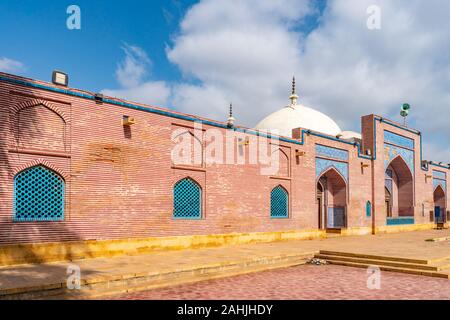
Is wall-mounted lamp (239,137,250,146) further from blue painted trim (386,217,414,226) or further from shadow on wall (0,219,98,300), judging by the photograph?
blue painted trim (386,217,414,226)

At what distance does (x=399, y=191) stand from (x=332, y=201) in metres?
8.48

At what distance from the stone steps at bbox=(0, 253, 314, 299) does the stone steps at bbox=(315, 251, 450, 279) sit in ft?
5.86

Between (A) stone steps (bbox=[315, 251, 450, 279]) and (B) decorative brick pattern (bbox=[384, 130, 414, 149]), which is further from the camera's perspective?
(B) decorative brick pattern (bbox=[384, 130, 414, 149])

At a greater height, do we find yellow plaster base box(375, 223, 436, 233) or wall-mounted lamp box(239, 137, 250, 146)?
wall-mounted lamp box(239, 137, 250, 146)

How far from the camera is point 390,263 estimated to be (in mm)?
10867

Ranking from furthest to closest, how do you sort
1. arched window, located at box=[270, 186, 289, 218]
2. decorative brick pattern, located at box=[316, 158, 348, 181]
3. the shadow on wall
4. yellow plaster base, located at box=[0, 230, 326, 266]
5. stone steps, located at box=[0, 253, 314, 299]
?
decorative brick pattern, located at box=[316, 158, 348, 181] < arched window, located at box=[270, 186, 289, 218] < yellow plaster base, located at box=[0, 230, 326, 266] < the shadow on wall < stone steps, located at box=[0, 253, 314, 299]

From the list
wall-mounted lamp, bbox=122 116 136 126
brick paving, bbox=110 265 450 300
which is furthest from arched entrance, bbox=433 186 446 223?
wall-mounted lamp, bbox=122 116 136 126

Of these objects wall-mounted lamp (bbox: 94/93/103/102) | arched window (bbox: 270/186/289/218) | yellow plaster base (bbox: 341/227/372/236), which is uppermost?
wall-mounted lamp (bbox: 94/93/103/102)

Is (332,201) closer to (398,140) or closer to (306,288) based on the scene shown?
(398,140)

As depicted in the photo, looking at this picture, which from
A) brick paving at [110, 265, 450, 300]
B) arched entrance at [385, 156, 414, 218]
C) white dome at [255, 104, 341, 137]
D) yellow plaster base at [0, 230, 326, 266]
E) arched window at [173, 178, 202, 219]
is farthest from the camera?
arched entrance at [385, 156, 414, 218]

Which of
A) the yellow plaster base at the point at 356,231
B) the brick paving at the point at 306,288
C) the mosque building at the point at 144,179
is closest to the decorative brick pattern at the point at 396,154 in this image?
the mosque building at the point at 144,179

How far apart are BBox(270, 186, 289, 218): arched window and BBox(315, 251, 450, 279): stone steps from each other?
392 centimetres

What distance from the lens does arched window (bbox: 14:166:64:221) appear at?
9.55 metres
